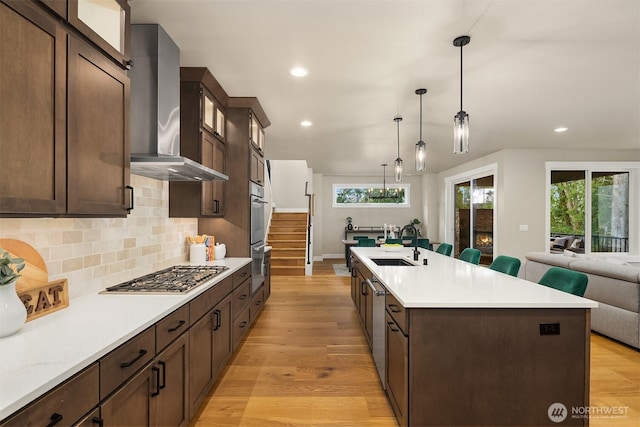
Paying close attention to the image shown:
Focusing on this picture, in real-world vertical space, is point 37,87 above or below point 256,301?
above

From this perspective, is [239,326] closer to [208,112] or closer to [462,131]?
[208,112]

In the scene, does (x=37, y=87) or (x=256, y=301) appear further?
(x=256, y=301)

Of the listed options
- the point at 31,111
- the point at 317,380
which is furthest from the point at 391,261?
the point at 31,111

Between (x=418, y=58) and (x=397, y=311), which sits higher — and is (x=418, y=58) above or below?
above

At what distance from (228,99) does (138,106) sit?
149 cm

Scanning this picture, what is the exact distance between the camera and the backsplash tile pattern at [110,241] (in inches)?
Result: 64.5

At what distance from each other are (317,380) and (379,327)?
27.3 inches

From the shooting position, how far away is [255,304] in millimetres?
3818

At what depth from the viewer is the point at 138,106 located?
7.00ft

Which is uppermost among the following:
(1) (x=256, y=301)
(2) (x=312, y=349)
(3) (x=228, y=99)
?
(3) (x=228, y=99)

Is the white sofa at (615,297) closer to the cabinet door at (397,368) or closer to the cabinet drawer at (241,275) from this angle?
the cabinet door at (397,368)

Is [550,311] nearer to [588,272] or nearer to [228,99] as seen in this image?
[588,272]

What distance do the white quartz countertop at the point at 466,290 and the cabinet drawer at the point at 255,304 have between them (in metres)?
1.62

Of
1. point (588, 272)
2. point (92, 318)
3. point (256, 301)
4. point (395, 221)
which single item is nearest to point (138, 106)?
point (92, 318)
